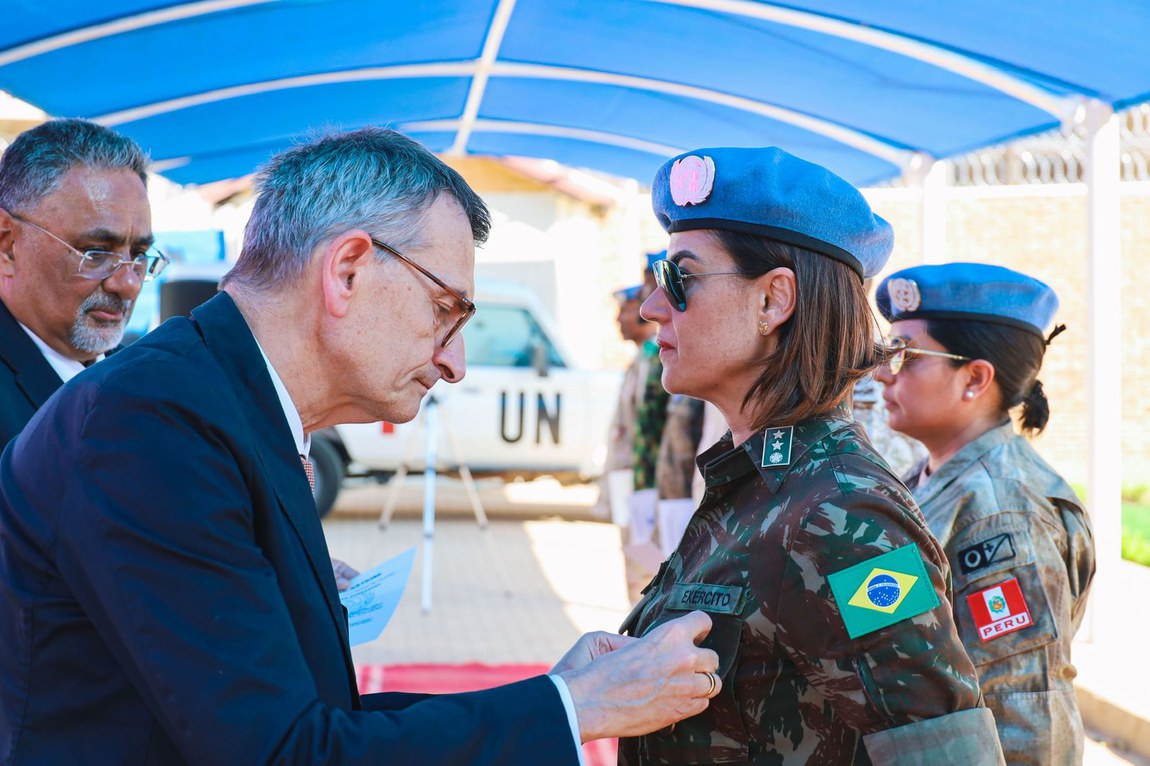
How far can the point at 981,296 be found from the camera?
2.91 meters

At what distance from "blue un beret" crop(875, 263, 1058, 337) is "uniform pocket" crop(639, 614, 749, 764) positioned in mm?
1483

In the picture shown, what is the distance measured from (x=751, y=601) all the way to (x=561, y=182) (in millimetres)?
17464

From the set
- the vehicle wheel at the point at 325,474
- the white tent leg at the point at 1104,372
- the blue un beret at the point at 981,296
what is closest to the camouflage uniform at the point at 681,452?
the blue un beret at the point at 981,296

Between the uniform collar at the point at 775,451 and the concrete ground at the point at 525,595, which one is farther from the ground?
the uniform collar at the point at 775,451

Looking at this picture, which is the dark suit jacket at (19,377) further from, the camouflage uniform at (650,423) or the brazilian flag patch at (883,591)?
the camouflage uniform at (650,423)

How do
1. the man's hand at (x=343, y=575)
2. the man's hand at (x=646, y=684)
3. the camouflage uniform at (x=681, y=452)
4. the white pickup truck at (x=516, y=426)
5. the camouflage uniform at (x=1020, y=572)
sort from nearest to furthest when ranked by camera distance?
the man's hand at (x=646, y=684)
the camouflage uniform at (x=1020, y=572)
the man's hand at (x=343, y=575)
the camouflage uniform at (x=681, y=452)
the white pickup truck at (x=516, y=426)

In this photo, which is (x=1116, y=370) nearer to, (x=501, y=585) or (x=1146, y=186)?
(x=501, y=585)

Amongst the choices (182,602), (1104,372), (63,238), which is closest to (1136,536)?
(1104,372)

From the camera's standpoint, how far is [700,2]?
20.3 ft

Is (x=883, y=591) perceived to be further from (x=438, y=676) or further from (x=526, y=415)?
(x=526, y=415)

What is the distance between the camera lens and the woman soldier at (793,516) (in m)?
1.62

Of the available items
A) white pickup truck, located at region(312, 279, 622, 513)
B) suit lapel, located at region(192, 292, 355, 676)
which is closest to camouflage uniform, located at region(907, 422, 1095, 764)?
suit lapel, located at region(192, 292, 355, 676)

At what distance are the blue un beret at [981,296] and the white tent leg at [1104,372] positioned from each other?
12.2 feet

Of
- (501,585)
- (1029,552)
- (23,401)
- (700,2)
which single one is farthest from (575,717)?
(501,585)
